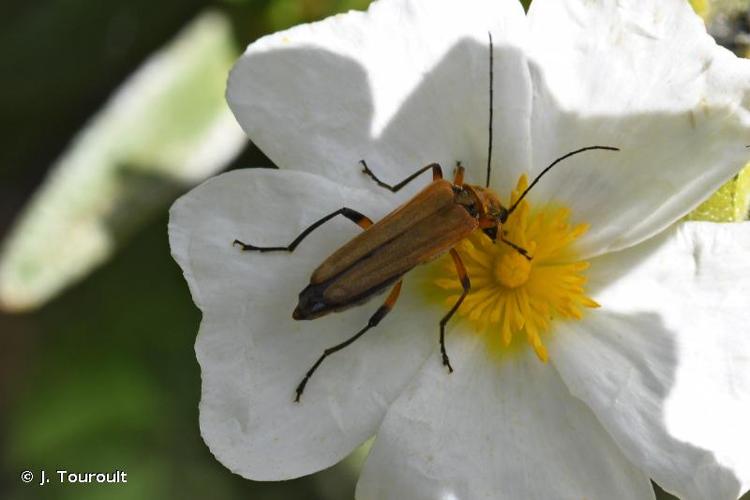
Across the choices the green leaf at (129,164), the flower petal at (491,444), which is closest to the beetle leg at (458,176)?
the flower petal at (491,444)

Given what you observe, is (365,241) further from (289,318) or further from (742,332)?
(742,332)

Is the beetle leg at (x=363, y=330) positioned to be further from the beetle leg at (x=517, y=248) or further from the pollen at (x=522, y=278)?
the beetle leg at (x=517, y=248)

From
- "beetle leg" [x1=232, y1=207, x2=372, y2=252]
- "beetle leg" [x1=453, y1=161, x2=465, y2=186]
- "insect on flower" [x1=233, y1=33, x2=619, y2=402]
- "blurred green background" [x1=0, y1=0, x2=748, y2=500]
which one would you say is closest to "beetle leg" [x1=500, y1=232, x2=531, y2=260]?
"insect on flower" [x1=233, y1=33, x2=619, y2=402]

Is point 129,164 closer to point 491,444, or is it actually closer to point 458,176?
point 458,176

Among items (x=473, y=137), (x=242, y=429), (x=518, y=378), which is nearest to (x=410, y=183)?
(x=473, y=137)

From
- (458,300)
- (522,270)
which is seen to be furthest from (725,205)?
(458,300)

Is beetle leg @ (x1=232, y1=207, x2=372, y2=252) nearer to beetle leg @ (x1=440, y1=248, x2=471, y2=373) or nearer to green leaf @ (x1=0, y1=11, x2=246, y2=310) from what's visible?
beetle leg @ (x1=440, y1=248, x2=471, y2=373)
